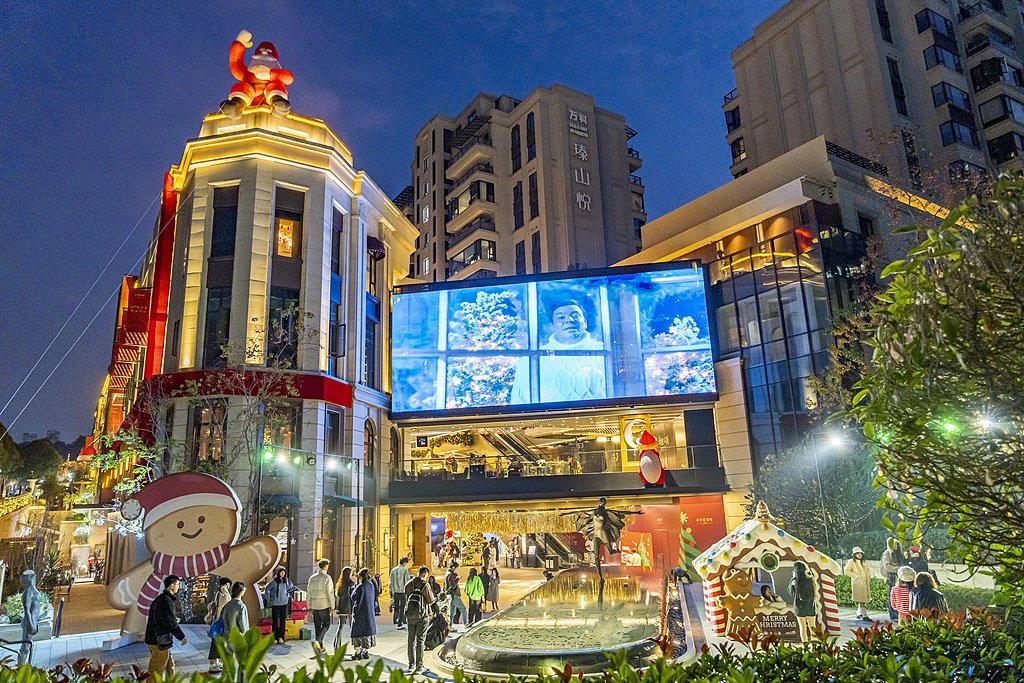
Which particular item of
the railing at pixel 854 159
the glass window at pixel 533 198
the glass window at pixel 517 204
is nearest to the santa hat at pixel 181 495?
the railing at pixel 854 159

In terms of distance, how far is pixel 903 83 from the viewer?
3591cm

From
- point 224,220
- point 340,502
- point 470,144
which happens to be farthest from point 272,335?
point 470,144

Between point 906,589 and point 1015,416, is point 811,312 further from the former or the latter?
point 1015,416

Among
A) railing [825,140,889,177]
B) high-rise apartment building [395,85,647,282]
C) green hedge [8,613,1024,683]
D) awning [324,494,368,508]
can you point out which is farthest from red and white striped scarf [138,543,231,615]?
high-rise apartment building [395,85,647,282]

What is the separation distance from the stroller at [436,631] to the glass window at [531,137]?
3843 cm

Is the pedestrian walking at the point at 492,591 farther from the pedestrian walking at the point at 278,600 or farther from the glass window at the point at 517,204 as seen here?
the glass window at the point at 517,204

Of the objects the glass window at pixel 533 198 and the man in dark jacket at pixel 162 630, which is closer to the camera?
the man in dark jacket at pixel 162 630

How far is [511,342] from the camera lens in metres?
28.1

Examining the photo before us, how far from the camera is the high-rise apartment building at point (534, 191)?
149 ft

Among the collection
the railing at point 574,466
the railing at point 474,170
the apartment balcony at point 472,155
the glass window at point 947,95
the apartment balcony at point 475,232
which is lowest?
the railing at point 574,466

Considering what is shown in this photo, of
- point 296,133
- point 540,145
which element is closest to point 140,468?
point 296,133

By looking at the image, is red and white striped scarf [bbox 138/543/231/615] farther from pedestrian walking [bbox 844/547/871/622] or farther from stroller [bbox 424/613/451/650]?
pedestrian walking [bbox 844/547/871/622]

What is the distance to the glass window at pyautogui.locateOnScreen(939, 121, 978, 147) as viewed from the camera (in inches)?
1391

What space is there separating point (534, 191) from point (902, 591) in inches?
1469
